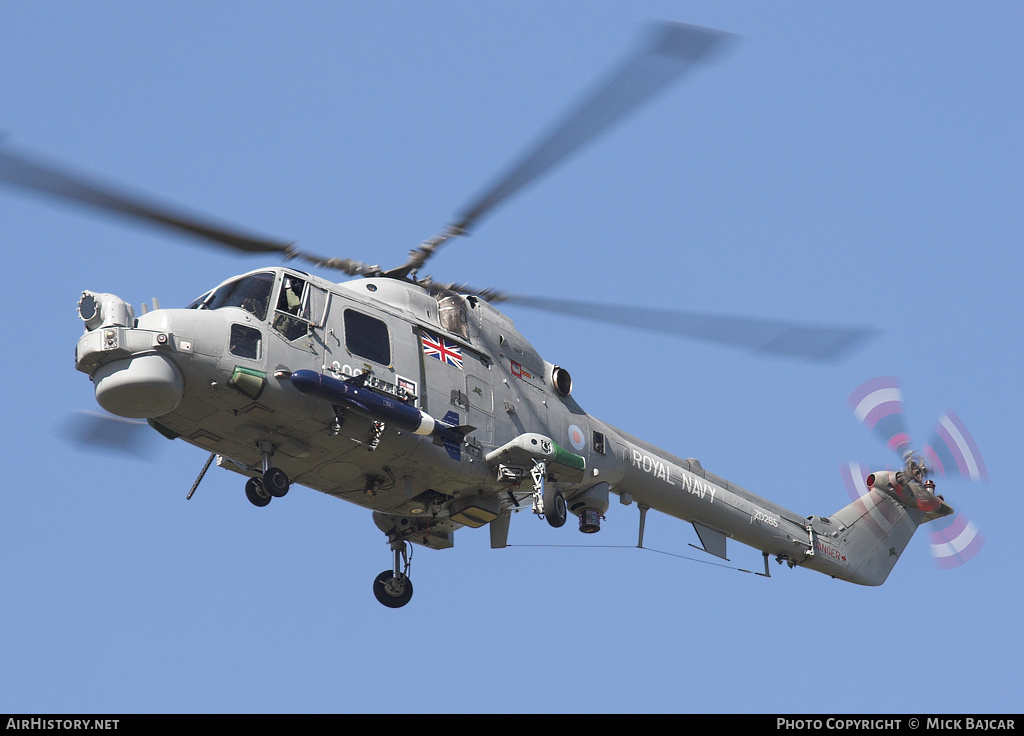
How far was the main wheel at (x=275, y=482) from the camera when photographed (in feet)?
59.0

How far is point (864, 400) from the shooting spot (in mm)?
25391

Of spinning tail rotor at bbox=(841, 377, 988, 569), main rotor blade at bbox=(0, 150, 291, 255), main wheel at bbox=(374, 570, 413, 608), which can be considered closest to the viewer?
main rotor blade at bbox=(0, 150, 291, 255)

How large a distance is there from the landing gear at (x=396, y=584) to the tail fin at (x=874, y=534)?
937 centimetres

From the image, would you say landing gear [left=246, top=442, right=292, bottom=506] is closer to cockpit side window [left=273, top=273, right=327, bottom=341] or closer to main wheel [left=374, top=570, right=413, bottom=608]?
cockpit side window [left=273, top=273, right=327, bottom=341]

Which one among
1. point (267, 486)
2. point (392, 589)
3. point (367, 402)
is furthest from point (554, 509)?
point (267, 486)

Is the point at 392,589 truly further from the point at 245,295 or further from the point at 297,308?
the point at 245,295

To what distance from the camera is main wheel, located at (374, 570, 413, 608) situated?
2145 cm

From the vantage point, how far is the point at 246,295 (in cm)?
1819

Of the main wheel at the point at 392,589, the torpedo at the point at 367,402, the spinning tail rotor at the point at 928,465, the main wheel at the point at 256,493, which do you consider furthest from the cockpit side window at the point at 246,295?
the spinning tail rotor at the point at 928,465

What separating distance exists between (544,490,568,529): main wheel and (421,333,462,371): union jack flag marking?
2400mm

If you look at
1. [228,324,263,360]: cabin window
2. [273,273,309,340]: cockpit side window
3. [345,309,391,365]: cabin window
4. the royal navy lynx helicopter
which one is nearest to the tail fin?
the royal navy lynx helicopter

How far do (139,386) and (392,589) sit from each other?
6.47 m
